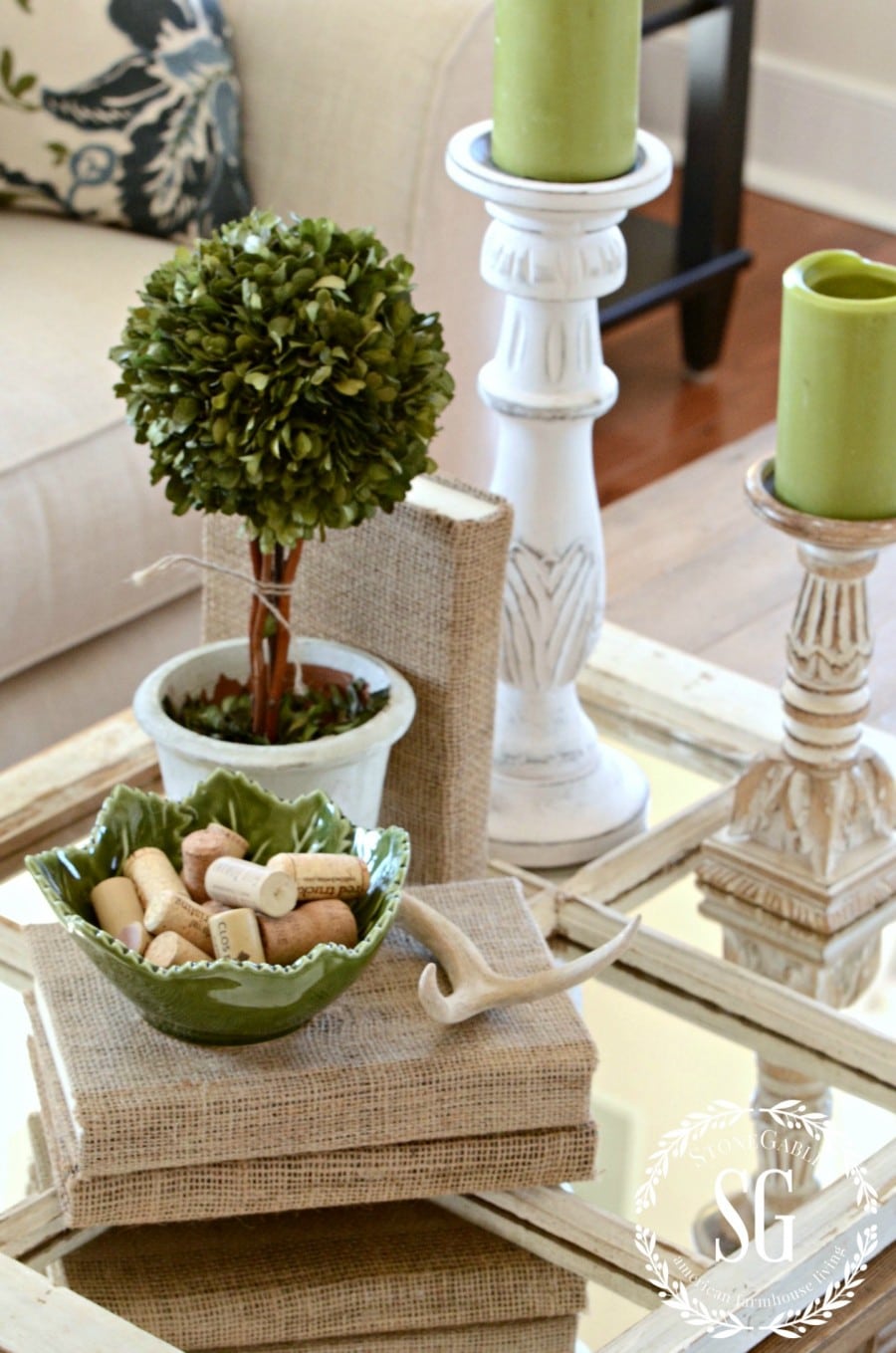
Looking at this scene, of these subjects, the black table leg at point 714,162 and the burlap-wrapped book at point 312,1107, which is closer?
the burlap-wrapped book at point 312,1107

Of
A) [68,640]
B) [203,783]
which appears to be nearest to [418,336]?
[203,783]

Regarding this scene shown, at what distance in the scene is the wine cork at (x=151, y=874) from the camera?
0.85m

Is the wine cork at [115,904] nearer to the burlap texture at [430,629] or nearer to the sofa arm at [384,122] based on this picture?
the burlap texture at [430,629]

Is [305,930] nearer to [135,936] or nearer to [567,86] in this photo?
[135,936]

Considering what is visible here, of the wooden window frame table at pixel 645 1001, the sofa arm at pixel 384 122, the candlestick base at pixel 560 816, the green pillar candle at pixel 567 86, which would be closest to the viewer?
the wooden window frame table at pixel 645 1001

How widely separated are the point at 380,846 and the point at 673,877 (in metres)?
0.28

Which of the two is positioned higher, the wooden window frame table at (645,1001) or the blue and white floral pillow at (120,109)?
the blue and white floral pillow at (120,109)

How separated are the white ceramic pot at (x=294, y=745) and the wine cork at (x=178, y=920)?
149mm

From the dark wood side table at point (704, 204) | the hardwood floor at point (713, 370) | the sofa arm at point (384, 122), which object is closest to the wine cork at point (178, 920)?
the sofa arm at point (384, 122)

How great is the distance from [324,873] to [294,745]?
14 centimetres

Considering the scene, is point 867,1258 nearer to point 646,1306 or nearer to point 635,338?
point 646,1306

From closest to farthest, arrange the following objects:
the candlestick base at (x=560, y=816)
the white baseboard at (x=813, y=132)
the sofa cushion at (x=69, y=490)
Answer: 1. the candlestick base at (x=560, y=816)
2. the sofa cushion at (x=69, y=490)
3. the white baseboard at (x=813, y=132)

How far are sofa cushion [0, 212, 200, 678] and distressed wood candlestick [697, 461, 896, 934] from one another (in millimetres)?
543

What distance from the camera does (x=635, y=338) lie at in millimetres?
2805
